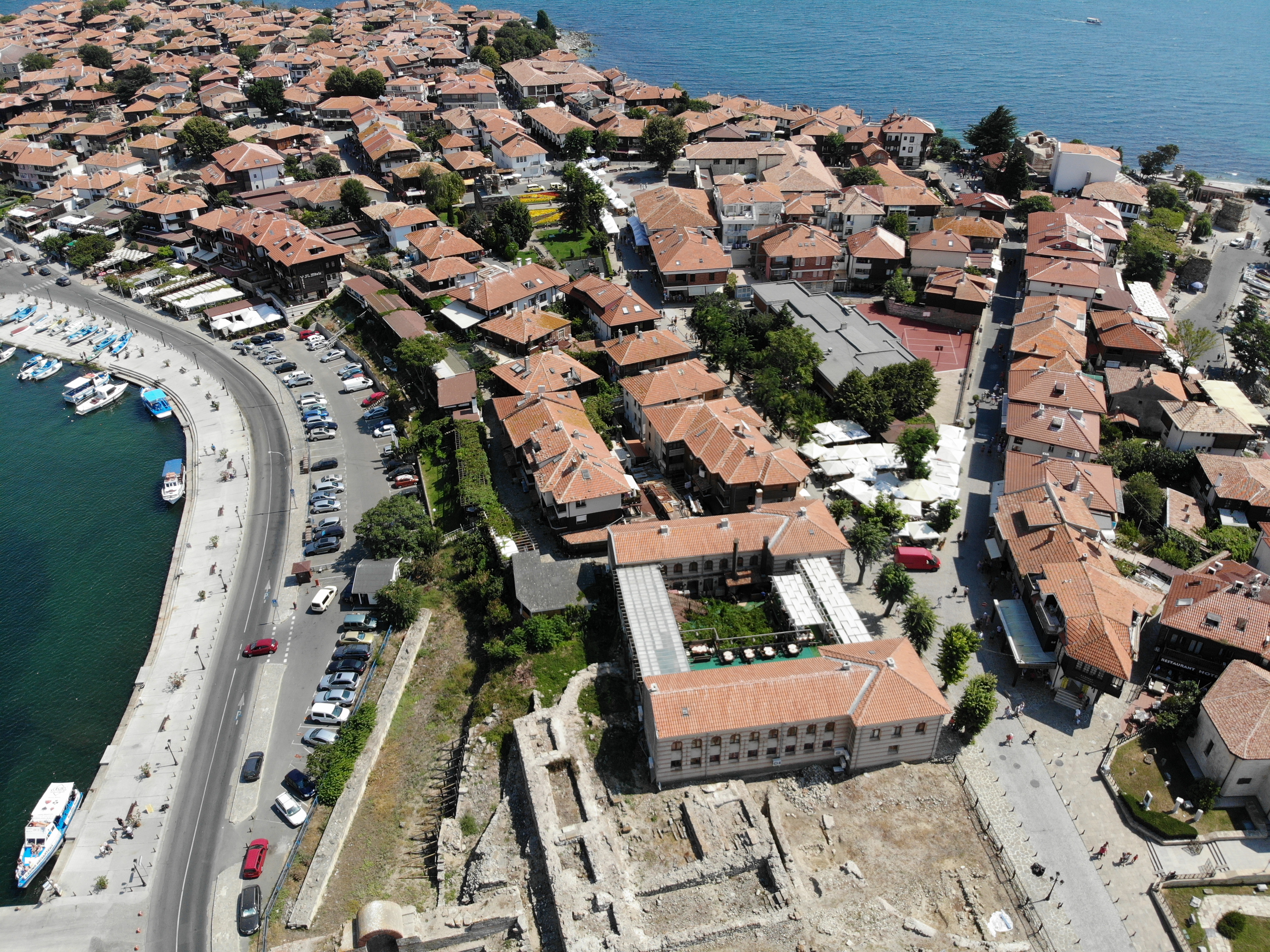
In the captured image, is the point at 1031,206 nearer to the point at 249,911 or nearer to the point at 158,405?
the point at 158,405

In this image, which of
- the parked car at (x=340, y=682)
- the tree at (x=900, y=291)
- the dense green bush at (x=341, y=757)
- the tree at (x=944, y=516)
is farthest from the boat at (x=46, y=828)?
the tree at (x=900, y=291)

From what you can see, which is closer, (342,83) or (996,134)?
(996,134)

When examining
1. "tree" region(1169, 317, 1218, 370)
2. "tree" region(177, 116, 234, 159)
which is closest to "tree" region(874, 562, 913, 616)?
"tree" region(1169, 317, 1218, 370)

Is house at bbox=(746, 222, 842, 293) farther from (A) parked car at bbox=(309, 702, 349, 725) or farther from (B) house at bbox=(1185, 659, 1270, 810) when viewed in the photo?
(A) parked car at bbox=(309, 702, 349, 725)

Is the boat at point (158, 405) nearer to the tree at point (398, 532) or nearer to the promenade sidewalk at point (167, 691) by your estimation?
the promenade sidewalk at point (167, 691)

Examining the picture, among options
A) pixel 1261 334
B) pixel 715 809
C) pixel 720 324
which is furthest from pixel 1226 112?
pixel 715 809

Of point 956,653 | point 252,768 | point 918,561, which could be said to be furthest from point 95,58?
point 956,653
